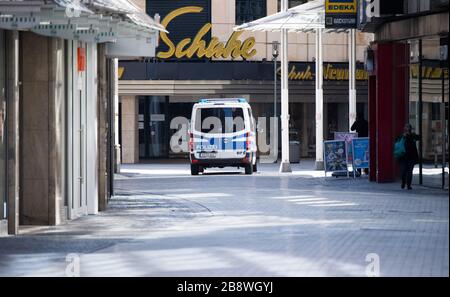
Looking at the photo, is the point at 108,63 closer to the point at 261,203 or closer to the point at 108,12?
the point at 261,203

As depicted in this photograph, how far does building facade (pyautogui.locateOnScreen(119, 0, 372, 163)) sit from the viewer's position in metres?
56.8

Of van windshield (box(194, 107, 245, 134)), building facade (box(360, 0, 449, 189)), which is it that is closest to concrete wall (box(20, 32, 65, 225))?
building facade (box(360, 0, 449, 189))

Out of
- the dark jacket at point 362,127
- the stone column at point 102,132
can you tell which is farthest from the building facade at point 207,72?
the stone column at point 102,132

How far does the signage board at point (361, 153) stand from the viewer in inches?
1489

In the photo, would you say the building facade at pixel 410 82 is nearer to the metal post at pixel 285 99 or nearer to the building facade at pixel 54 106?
the building facade at pixel 54 106

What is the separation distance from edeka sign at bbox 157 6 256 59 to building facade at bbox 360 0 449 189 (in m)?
20.5

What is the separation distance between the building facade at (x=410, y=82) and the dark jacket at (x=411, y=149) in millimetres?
401

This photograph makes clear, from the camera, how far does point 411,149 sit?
105 feet

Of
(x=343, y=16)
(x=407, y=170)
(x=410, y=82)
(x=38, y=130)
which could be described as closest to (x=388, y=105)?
(x=410, y=82)

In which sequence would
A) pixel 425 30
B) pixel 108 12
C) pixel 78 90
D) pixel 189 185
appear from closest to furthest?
pixel 108 12 < pixel 78 90 < pixel 425 30 < pixel 189 185

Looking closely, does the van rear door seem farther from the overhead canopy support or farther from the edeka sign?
the edeka sign

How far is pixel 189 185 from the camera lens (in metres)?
35.8

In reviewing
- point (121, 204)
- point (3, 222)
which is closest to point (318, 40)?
point (121, 204)
